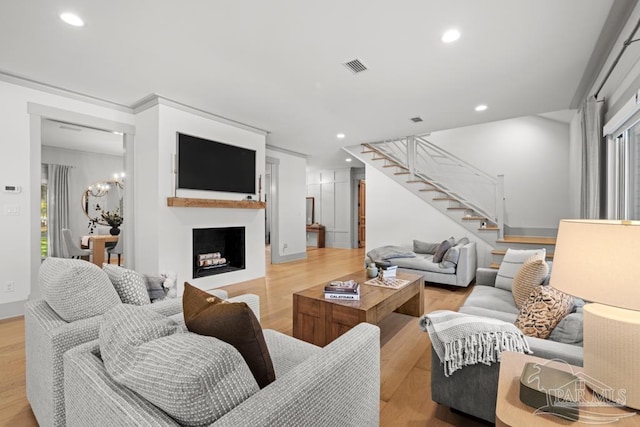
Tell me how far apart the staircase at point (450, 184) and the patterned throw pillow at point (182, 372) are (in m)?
4.96

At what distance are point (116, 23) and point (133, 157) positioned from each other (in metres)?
2.11

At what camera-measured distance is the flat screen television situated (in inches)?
158

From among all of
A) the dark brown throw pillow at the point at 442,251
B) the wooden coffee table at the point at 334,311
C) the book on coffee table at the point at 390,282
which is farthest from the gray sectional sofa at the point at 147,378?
the dark brown throw pillow at the point at 442,251

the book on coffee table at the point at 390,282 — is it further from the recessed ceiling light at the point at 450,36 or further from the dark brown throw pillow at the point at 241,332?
the recessed ceiling light at the point at 450,36

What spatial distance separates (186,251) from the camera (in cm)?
407

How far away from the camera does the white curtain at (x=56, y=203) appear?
650cm

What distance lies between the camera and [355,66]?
9.78ft

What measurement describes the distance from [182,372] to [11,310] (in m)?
3.95

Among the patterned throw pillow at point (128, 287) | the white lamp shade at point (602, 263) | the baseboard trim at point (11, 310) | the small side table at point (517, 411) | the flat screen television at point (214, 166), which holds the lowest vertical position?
the baseboard trim at point (11, 310)

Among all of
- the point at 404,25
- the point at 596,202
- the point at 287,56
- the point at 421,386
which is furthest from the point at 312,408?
the point at 596,202

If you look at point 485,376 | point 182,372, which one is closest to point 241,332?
point 182,372

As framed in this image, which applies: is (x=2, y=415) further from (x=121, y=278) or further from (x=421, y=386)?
(x=421, y=386)

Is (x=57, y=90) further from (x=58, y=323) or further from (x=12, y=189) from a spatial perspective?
(x=58, y=323)

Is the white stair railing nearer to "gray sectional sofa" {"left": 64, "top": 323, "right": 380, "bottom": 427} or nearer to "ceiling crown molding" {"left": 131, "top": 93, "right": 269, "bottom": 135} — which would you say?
"ceiling crown molding" {"left": 131, "top": 93, "right": 269, "bottom": 135}
